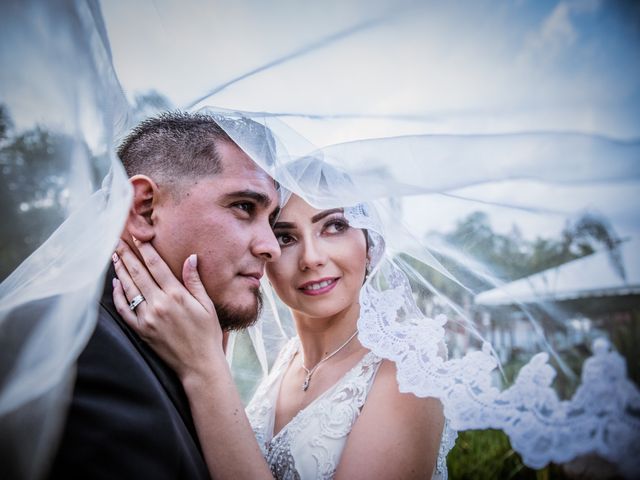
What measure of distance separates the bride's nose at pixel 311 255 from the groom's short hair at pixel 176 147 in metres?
0.75

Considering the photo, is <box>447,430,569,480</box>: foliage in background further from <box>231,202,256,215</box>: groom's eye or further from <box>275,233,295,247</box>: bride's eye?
<box>231,202,256,215</box>: groom's eye

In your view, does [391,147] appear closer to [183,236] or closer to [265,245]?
[265,245]

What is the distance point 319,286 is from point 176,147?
1310 millimetres

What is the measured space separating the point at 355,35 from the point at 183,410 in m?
2.00

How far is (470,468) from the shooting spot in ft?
15.8

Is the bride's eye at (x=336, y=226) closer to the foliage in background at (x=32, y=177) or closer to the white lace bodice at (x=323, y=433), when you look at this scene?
the white lace bodice at (x=323, y=433)

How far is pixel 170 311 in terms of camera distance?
2.14m

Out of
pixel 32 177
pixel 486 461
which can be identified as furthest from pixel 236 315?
pixel 486 461

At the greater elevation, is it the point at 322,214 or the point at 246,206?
the point at 246,206

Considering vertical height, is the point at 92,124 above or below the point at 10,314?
above

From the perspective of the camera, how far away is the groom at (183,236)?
1702mm

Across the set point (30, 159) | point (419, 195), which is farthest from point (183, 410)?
point (419, 195)

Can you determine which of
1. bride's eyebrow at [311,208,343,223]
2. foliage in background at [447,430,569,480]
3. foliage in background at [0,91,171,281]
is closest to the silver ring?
foliage in background at [0,91,171,281]

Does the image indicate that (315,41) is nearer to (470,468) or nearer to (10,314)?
(10,314)
